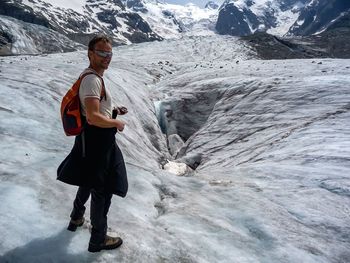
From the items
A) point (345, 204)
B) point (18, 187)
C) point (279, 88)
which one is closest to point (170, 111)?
point (279, 88)

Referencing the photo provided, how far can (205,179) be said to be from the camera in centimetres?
1236

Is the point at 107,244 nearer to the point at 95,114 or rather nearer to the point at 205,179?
the point at 95,114

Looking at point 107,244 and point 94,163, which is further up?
A: point 94,163

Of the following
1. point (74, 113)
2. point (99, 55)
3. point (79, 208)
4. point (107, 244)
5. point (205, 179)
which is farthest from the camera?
point (205, 179)

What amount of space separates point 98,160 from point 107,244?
1329 mm

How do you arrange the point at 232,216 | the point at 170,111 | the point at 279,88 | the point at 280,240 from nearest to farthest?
1. the point at 280,240
2. the point at 232,216
3. the point at 279,88
4. the point at 170,111

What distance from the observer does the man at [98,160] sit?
6461 millimetres

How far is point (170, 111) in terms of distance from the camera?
25000mm

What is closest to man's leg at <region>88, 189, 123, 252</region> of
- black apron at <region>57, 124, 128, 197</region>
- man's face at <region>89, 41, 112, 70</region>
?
black apron at <region>57, 124, 128, 197</region>

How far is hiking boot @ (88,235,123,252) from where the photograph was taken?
664cm

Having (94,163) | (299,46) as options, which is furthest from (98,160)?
(299,46)

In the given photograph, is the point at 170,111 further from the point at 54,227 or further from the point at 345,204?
the point at 54,227

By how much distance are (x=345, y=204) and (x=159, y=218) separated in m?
4.59

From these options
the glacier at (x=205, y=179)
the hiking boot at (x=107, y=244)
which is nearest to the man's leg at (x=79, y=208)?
the glacier at (x=205, y=179)
